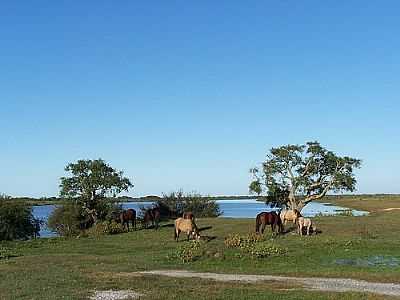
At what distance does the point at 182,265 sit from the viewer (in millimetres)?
25297

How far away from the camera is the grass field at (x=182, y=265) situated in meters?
17.3

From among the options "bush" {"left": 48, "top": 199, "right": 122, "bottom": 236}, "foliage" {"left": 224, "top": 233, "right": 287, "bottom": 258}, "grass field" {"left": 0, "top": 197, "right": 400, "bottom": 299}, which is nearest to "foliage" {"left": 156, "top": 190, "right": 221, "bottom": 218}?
"bush" {"left": 48, "top": 199, "right": 122, "bottom": 236}

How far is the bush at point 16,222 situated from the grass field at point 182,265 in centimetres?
965

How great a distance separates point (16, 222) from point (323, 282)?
127 ft

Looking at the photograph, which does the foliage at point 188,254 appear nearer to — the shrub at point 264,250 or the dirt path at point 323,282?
the shrub at point 264,250

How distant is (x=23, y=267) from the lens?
25172 millimetres

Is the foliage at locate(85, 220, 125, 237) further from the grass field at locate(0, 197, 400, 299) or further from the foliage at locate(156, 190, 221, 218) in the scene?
the foliage at locate(156, 190, 221, 218)

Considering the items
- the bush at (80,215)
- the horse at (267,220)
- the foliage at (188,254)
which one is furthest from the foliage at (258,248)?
the bush at (80,215)

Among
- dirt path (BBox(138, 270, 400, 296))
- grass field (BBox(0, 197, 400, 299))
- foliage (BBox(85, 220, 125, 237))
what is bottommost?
dirt path (BBox(138, 270, 400, 296))

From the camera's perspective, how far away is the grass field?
17266 millimetres

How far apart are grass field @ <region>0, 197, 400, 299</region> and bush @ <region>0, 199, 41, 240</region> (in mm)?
9650

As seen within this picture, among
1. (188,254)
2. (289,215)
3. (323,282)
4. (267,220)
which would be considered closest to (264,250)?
(188,254)

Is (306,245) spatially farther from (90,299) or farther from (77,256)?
(90,299)

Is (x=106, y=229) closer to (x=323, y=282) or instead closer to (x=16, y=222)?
(x=16, y=222)
